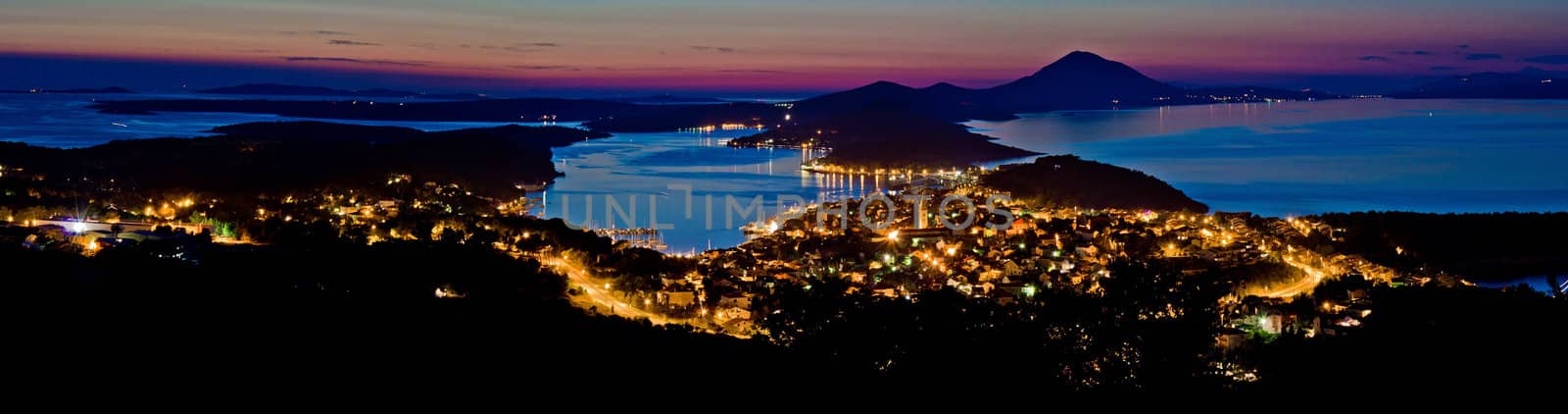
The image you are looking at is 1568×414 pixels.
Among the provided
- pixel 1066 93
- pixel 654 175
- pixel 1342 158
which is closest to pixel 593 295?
pixel 654 175

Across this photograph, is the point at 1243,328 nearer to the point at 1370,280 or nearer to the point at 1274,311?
the point at 1274,311


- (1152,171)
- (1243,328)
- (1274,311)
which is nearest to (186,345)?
(1243,328)

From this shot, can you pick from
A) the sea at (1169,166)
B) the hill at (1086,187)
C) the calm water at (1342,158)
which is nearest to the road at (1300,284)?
the hill at (1086,187)

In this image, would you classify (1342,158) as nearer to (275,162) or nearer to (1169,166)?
(1169,166)

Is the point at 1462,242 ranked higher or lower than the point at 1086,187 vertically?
lower

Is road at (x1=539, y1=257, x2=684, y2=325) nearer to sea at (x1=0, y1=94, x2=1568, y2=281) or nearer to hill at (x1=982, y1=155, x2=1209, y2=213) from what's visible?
sea at (x1=0, y1=94, x2=1568, y2=281)

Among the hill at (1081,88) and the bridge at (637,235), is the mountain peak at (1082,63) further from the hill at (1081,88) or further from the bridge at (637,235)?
the bridge at (637,235)

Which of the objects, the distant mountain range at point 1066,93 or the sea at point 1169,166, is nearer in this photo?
the sea at point 1169,166
